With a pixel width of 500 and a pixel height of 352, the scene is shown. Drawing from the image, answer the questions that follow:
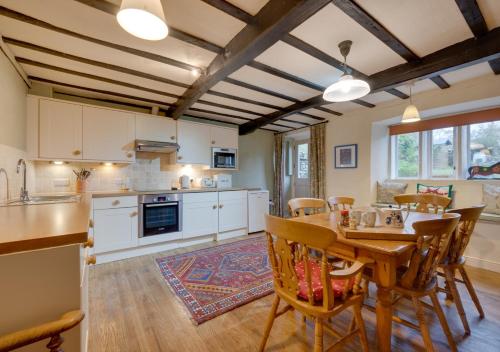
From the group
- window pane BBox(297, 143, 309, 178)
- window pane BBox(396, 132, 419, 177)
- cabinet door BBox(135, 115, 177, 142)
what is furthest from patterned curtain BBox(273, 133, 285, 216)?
cabinet door BBox(135, 115, 177, 142)

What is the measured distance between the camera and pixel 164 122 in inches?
143

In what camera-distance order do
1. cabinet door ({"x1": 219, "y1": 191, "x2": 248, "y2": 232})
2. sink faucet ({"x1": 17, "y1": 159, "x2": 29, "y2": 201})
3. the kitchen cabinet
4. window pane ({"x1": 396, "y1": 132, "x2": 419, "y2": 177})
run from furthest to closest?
1. cabinet door ({"x1": 219, "y1": 191, "x2": 248, "y2": 232})
2. window pane ({"x1": 396, "y1": 132, "x2": 419, "y2": 177})
3. the kitchen cabinet
4. sink faucet ({"x1": 17, "y1": 159, "x2": 29, "y2": 201})

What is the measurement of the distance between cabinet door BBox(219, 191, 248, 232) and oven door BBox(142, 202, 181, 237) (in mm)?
780

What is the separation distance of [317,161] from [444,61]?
105 inches

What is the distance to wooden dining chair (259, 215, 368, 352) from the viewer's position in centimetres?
106

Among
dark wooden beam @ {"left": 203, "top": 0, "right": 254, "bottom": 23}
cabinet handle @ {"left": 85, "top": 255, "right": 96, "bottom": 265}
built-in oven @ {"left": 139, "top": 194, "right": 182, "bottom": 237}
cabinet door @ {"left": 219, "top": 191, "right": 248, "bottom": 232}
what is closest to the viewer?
cabinet handle @ {"left": 85, "top": 255, "right": 96, "bottom": 265}

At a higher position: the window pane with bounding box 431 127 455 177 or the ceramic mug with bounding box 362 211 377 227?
the window pane with bounding box 431 127 455 177

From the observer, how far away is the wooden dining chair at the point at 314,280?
3.49 ft

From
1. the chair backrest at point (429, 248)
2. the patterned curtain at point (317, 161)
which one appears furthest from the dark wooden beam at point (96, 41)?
the patterned curtain at point (317, 161)

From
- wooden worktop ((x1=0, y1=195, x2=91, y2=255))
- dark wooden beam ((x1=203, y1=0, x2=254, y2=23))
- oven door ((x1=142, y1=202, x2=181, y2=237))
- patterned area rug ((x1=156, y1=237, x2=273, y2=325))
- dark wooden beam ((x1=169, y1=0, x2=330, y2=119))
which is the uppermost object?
dark wooden beam ((x1=203, y1=0, x2=254, y2=23))

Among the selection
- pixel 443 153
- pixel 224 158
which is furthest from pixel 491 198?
pixel 224 158

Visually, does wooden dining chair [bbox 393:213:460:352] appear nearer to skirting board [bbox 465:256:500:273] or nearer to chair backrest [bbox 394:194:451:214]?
chair backrest [bbox 394:194:451:214]

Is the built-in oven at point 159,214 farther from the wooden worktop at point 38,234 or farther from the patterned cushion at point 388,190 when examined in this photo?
the patterned cushion at point 388,190

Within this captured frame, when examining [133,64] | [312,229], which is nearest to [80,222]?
[312,229]
